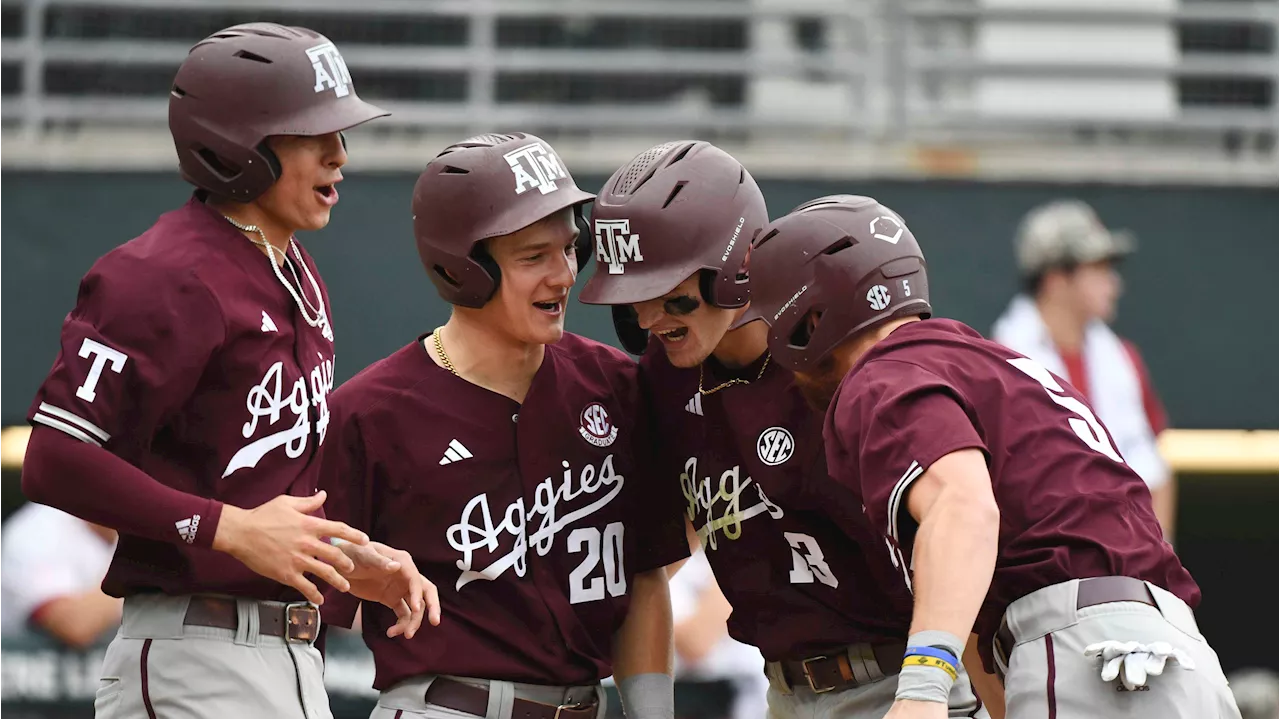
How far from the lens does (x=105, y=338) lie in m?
3.06

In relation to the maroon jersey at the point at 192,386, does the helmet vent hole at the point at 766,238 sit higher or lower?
higher

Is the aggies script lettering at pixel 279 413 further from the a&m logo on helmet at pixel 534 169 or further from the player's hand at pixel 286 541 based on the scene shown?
the a&m logo on helmet at pixel 534 169

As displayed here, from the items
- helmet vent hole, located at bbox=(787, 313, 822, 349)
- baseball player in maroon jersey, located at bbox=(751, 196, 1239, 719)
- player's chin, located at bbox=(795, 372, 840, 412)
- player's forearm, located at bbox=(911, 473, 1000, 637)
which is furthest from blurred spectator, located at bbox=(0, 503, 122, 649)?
player's forearm, located at bbox=(911, 473, 1000, 637)

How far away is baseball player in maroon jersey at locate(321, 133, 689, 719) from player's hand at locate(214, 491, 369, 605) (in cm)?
54

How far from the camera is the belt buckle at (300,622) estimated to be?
3.34 metres

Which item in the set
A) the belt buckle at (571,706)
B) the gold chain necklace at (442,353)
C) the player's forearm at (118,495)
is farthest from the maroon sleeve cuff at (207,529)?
the belt buckle at (571,706)

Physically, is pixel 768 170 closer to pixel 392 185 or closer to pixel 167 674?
pixel 392 185

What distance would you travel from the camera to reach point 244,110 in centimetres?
334

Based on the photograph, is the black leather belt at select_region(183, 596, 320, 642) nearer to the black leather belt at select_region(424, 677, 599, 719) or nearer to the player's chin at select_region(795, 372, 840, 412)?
the black leather belt at select_region(424, 677, 599, 719)

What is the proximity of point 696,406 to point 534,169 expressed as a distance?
0.64 m

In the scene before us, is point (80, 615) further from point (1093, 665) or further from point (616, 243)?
point (1093, 665)

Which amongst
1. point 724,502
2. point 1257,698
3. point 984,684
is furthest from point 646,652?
point 1257,698

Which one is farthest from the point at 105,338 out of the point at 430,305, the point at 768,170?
the point at 768,170

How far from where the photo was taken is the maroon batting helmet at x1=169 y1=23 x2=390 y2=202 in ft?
10.9
